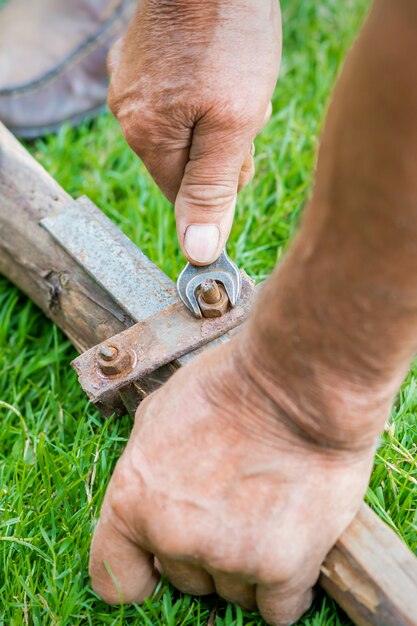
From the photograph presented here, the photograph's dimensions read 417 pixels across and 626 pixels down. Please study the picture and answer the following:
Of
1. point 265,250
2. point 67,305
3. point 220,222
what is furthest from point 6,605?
point 265,250

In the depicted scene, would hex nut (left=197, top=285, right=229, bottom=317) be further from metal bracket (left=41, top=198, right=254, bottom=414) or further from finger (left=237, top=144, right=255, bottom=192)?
finger (left=237, top=144, right=255, bottom=192)

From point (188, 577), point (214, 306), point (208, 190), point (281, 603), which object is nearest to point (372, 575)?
point (281, 603)

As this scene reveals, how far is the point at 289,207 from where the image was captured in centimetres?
271

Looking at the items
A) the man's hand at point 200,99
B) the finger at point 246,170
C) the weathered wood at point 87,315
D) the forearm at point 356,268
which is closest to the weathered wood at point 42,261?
the weathered wood at point 87,315

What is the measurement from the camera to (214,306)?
180 cm

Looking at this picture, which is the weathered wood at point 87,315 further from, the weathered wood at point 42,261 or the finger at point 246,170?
the finger at point 246,170

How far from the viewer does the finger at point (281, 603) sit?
1.43m

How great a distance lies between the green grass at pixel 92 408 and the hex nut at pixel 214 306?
41cm

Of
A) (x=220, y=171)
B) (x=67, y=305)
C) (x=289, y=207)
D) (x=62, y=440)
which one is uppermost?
(x=220, y=171)

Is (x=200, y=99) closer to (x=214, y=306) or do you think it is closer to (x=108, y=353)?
(x=214, y=306)

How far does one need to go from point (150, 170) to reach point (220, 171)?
227mm

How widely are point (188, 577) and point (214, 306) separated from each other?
0.60 metres

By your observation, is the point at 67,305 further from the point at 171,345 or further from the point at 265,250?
the point at 265,250

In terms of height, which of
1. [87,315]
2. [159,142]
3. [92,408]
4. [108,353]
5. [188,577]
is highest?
[159,142]
